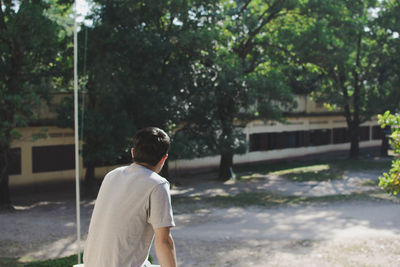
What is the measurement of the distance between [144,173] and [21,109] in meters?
10.9

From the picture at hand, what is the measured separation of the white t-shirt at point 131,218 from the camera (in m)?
2.71

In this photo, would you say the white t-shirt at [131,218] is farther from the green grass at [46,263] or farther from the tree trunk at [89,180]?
the tree trunk at [89,180]

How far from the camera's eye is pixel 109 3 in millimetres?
14383

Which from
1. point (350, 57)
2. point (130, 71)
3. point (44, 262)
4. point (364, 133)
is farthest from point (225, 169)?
point (364, 133)

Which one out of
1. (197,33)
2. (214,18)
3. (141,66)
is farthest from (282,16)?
(141,66)

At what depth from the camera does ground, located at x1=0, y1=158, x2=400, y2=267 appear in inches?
349

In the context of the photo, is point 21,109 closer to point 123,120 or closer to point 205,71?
point 123,120

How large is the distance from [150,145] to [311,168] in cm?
2292

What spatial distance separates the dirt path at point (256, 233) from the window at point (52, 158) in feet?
6.77

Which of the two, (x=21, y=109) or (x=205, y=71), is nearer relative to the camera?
(x=21, y=109)

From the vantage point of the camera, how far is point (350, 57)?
75.9 feet

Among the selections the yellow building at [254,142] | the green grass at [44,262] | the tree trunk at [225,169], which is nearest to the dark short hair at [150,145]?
the green grass at [44,262]

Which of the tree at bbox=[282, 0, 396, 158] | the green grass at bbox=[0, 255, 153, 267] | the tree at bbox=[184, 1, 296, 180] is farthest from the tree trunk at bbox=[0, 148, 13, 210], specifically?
the tree at bbox=[282, 0, 396, 158]

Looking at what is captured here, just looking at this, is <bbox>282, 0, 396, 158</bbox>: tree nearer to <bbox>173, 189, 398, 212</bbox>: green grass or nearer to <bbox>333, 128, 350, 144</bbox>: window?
<bbox>333, 128, 350, 144</bbox>: window
